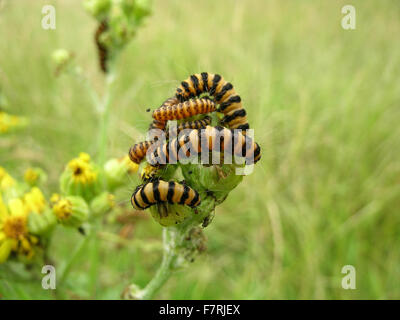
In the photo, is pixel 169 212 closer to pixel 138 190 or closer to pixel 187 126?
pixel 138 190

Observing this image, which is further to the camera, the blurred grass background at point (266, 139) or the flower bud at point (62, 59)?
the blurred grass background at point (266, 139)

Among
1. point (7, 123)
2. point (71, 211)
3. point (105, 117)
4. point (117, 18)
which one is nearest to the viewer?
point (71, 211)

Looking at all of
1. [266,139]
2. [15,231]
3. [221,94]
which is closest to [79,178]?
[15,231]

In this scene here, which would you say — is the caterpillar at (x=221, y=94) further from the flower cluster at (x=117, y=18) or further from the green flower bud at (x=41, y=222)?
the flower cluster at (x=117, y=18)

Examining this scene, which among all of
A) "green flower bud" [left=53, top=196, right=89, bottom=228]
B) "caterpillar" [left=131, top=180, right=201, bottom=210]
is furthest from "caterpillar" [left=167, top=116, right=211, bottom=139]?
"green flower bud" [left=53, top=196, right=89, bottom=228]

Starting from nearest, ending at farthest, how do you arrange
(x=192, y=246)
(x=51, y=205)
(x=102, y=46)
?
(x=192, y=246), (x=51, y=205), (x=102, y=46)

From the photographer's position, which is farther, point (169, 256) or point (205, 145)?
point (169, 256)

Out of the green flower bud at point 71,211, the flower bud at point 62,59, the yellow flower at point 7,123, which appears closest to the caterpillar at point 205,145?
the green flower bud at point 71,211
